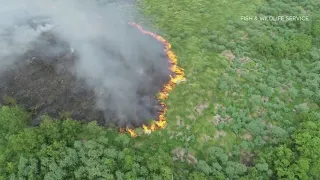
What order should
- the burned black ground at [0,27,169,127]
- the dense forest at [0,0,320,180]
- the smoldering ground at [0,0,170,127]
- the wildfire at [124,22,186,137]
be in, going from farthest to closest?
the smoldering ground at [0,0,170,127] → the burned black ground at [0,27,169,127] → the wildfire at [124,22,186,137] → the dense forest at [0,0,320,180]

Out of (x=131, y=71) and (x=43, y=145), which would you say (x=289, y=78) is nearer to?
(x=131, y=71)

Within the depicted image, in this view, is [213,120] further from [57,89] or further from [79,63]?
[57,89]

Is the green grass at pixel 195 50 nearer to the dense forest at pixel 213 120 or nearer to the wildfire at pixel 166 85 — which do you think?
the dense forest at pixel 213 120

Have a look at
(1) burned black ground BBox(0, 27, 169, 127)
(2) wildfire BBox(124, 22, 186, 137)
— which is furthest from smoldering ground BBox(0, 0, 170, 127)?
(2) wildfire BBox(124, 22, 186, 137)

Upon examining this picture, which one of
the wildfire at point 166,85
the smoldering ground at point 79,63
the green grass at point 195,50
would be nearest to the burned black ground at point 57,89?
the smoldering ground at point 79,63

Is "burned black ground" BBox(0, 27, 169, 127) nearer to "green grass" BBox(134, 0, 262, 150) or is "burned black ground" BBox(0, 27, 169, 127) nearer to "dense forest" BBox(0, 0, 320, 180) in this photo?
"dense forest" BBox(0, 0, 320, 180)

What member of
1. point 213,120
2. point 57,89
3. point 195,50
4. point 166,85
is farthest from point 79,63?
point 213,120
